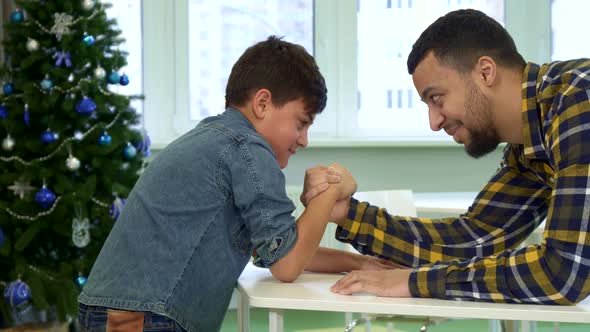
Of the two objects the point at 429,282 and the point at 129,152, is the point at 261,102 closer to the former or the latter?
the point at 429,282

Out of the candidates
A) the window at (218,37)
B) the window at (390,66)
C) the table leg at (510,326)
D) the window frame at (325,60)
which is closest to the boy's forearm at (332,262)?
the table leg at (510,326)

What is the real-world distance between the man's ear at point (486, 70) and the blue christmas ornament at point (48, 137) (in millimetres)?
2174

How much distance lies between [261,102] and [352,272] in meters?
0.41

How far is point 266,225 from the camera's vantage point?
1377mm

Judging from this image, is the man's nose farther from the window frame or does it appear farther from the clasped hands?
the window frame

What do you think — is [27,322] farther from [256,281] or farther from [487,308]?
[487,308]

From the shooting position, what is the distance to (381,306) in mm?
1204

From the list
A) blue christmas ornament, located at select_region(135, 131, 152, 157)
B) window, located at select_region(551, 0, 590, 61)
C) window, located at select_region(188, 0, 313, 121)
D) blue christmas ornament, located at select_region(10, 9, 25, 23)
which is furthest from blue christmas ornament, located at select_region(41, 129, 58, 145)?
window, located at select_region(551, 0, 590, 61)

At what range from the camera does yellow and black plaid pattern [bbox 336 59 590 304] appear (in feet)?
3.88

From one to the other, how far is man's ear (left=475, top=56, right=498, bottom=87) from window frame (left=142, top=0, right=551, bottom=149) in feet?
9.40

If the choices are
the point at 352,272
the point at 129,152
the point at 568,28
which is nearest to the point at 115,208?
the point at 129,152

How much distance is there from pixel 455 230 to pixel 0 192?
2.24 meters

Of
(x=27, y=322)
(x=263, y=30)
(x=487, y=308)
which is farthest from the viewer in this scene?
(x=263, y=30)

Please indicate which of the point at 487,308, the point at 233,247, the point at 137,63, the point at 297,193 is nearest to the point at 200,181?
the point at 233,247
